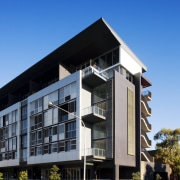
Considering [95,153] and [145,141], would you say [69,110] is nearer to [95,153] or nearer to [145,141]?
[95,153]

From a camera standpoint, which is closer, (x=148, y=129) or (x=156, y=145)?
(x=148, y=129)

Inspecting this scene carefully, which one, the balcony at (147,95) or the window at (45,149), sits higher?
the balcony at (147,95)

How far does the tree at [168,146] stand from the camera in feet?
192

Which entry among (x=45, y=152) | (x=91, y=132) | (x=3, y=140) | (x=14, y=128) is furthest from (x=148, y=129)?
(x=3, y=140)

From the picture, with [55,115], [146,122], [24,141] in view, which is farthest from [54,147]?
[146,122]

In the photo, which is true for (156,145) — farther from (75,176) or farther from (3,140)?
(3,140)

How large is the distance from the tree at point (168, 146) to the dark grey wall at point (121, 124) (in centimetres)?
1540

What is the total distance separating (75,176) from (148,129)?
45.8 ft

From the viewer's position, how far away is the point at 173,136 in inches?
2392

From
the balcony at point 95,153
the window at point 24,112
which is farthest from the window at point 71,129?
the window at point 24,112

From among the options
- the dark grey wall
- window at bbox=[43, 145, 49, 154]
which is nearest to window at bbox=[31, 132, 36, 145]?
window at bbox=[43, 145, 49, 154]

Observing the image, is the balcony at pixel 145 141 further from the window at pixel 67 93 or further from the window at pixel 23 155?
the window at pixel 23 155

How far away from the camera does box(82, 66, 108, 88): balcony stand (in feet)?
143

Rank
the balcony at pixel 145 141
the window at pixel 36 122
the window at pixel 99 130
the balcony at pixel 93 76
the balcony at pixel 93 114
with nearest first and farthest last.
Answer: the balcony at pixel 93 114 < the balcony at pixel 93 76 < the window at pixel 99 130 < the balcony at pixel 145 141 < the window at pixel 36 122
